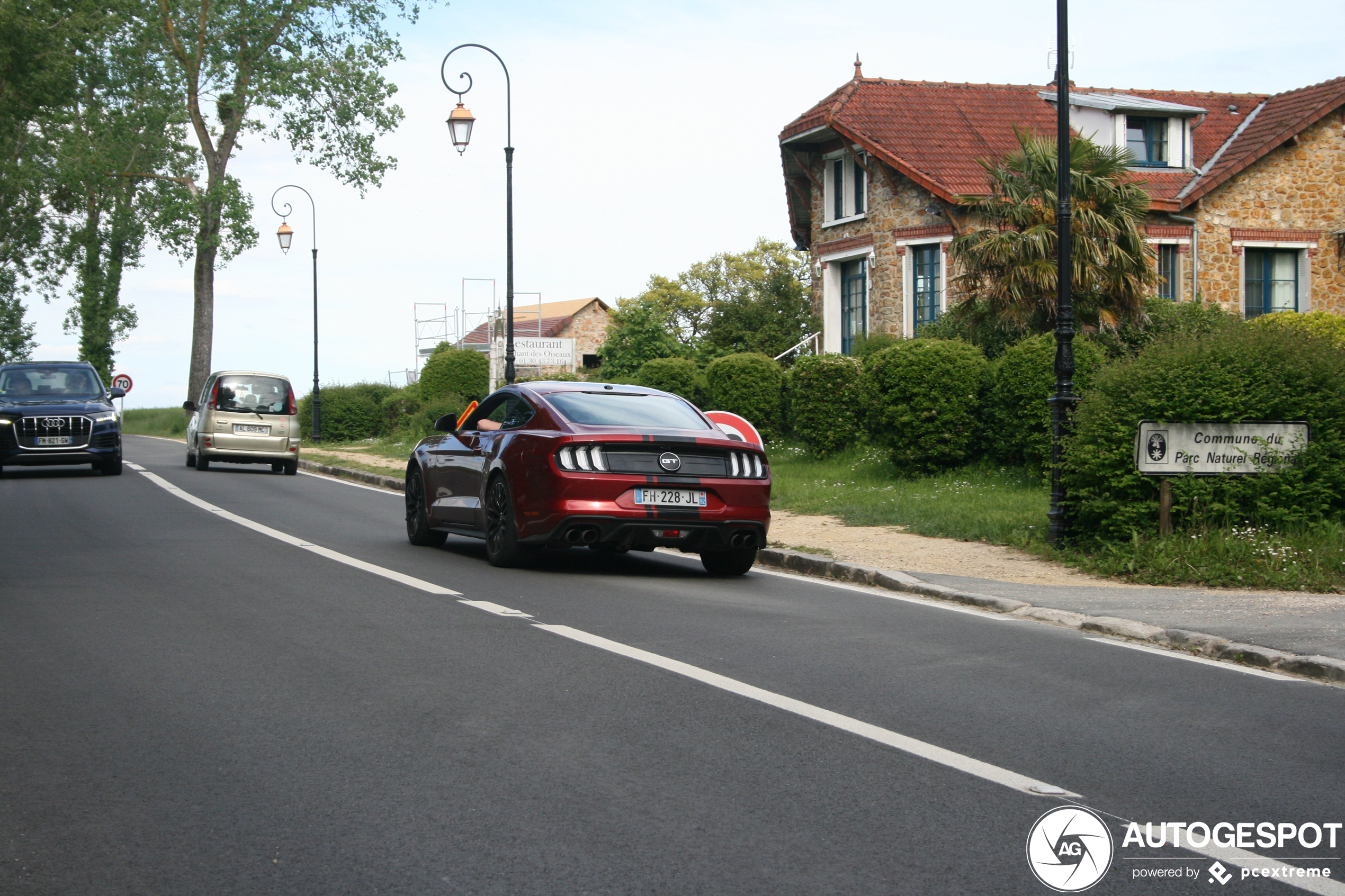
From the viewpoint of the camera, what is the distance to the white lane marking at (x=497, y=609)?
836 centimetres

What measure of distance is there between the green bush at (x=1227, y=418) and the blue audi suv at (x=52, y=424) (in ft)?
56.4

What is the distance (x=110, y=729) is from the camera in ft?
17.8

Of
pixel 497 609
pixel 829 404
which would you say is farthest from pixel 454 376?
pixel 497 609

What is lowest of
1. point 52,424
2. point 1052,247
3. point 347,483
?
point 347,483

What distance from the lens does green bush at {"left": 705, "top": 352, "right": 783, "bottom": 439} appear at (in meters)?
25.2

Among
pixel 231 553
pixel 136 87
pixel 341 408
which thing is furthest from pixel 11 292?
pixel 231 553

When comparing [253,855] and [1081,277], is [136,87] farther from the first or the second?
[253,855]

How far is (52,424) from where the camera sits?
22422 mm

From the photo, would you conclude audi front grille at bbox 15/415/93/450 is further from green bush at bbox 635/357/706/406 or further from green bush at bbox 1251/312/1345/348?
green bush at bbox 1251/312/1345/348

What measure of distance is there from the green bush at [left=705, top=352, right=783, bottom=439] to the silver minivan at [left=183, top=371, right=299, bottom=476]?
8187mm

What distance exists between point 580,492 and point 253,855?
249 inches

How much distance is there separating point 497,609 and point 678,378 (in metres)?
19.1

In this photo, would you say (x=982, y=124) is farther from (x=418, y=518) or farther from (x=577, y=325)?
(x=577, y=325)

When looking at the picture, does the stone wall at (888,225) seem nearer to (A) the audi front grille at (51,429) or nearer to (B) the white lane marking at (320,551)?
(A) the audi front grille at (51,429)
